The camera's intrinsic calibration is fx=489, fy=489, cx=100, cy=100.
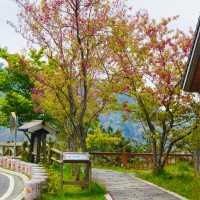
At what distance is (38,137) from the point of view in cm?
2952

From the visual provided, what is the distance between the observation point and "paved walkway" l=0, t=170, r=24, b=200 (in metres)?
15.7

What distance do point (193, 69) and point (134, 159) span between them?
19.9 metres

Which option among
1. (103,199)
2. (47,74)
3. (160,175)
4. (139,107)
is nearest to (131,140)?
(139,107)

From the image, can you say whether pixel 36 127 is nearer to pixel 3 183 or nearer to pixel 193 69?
pixel 3 183

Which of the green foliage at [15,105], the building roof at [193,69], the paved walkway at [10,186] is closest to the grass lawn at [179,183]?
the building roof at [193,69]

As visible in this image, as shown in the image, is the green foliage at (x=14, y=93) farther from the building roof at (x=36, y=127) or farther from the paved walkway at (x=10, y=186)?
the paved walkway at (x=10, y=186)

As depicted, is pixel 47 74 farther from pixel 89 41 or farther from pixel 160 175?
pixel 160 175

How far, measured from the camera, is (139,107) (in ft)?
85.7

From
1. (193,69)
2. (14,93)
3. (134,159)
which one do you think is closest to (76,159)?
(193,69)

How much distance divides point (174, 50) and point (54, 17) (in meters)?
7.28

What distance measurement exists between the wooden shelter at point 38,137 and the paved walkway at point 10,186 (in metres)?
6.00

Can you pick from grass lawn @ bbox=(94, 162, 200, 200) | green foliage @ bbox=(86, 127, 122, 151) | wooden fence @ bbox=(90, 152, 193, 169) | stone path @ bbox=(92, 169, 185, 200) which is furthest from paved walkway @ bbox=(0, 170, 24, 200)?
green foliage @ bbox=(86, 127, 122, 151)

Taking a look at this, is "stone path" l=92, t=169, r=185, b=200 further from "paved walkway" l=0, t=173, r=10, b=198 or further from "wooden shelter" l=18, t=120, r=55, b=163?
"wooden shelter" l=18, t=120, r=55, b=163

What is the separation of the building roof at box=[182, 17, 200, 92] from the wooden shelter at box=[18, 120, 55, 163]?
16.3m
